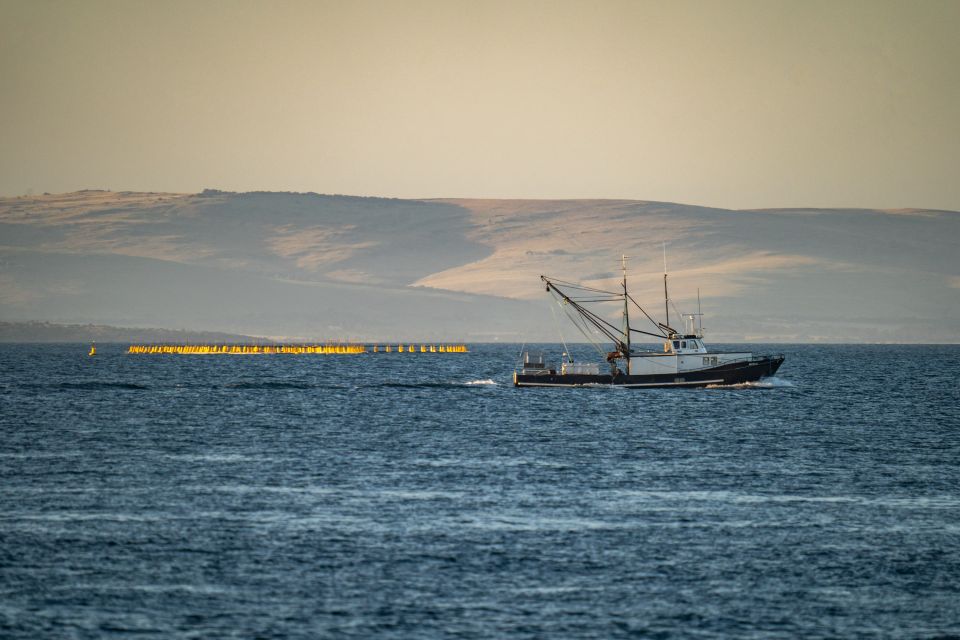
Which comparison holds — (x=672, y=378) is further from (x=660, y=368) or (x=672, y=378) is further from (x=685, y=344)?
(x=685, y=344)

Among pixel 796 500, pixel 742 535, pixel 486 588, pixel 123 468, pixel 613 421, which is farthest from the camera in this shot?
pixel 613 421

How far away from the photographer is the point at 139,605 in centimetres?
4153

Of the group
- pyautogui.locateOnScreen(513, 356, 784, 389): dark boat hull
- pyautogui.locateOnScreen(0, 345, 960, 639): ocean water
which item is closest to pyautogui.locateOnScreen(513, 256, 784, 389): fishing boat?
pyautogui.locateOnScreen(513, 356, 784, 389): dark boat hull

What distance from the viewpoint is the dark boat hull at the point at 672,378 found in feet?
461

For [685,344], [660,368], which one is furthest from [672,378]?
[685,344]

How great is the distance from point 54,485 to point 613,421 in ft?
185

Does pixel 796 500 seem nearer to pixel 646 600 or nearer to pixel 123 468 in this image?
pixel 646 600

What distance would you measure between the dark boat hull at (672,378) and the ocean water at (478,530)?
29831mm

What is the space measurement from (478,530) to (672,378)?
8880 cm

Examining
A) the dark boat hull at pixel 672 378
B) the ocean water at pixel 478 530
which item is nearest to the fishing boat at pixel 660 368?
the dark boat hull at pixel 672 378

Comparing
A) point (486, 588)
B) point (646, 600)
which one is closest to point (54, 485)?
point (486, 588)

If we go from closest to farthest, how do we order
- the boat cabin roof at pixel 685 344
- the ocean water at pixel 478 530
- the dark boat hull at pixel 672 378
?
the ocean water at pixel 478 530
the boat cabin roof at pixel 685 344
the dark boat hull at pixel 672 378

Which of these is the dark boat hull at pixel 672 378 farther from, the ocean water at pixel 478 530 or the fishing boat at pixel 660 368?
the ocean water at pixel 478 530

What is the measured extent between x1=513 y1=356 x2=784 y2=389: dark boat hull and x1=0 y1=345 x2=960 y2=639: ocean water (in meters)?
29.8
